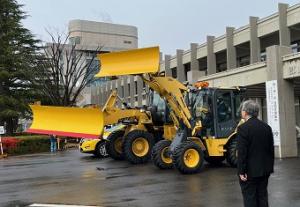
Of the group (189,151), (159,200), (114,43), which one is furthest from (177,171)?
(114,43)

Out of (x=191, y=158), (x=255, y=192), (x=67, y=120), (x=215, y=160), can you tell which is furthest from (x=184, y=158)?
(x=255, y=192)

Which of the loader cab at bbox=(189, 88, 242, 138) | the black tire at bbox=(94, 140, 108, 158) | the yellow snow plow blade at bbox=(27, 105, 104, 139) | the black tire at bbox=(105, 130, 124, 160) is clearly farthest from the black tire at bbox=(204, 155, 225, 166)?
the black tire at bbox=(94, 140, 108, 158)

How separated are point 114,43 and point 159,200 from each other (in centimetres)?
10409

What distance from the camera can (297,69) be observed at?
18828mm

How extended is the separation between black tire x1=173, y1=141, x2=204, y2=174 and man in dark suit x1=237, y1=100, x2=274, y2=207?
8.45 m

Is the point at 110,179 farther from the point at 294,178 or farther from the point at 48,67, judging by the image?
the point at 48,67

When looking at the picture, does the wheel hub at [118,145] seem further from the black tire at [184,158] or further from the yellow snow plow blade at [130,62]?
the black tire at [184,158]

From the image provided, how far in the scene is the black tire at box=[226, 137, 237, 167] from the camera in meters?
16.3

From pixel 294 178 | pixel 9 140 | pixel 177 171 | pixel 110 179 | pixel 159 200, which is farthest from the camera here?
pixel 9 140

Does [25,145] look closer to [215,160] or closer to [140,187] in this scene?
[215,160]

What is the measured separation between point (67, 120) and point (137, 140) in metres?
2.73

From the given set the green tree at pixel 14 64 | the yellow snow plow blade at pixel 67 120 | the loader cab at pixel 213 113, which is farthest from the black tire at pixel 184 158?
the green tree at pixel 14 64

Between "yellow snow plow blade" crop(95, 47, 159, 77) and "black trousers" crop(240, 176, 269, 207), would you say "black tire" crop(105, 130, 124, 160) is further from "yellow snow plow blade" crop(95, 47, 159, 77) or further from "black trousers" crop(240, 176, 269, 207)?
"black trousers" crop(240, 176, 269, 207)

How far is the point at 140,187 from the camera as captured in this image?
12.6 metres
